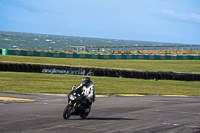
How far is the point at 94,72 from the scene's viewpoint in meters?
29.6

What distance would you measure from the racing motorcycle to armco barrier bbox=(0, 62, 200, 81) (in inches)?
727

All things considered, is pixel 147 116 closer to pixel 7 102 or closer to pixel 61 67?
Result: pixel 7 102

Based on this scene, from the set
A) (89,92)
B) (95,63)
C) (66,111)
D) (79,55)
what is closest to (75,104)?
(66,111)

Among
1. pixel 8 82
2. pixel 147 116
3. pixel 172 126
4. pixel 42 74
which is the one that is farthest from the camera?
pixel 42 74

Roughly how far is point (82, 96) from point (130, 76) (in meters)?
20.8

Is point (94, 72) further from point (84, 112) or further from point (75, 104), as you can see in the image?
point (75, 104)

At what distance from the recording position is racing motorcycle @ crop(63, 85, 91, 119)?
969cm

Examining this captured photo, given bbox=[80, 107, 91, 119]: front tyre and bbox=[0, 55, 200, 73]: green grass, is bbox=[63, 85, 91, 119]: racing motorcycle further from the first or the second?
bbox=[0, 55, 200, 73]: green grass

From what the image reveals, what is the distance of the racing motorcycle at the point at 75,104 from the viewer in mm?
9688

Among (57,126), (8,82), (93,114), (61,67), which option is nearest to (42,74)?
(61,67)

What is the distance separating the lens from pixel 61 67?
95.2 feet

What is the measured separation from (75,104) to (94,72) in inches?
783

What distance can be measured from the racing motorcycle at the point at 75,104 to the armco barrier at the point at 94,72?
60.6 ft

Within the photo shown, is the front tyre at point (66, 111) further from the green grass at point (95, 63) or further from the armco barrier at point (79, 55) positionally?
the armco barrier at point (79, 55)
